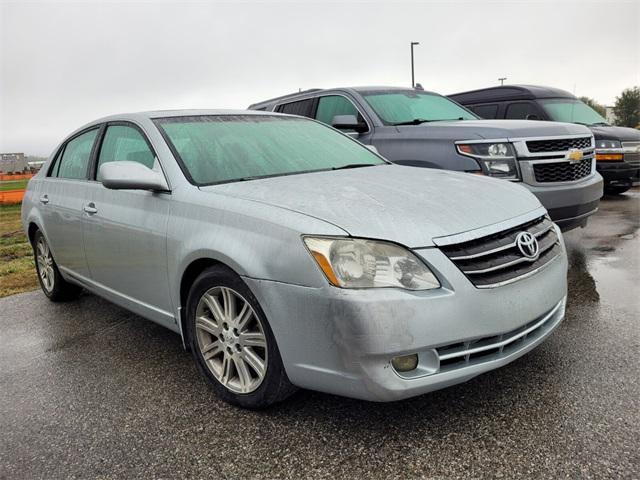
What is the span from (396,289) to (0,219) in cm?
1518

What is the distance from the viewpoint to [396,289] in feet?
7.57

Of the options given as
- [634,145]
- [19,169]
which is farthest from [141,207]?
[19,169]

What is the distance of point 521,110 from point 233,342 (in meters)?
8.06

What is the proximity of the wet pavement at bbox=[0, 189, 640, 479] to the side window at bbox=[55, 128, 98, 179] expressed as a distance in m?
1.48

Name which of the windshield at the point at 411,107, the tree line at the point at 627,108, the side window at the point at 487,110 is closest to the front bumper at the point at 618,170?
the side window at the point at 487,110

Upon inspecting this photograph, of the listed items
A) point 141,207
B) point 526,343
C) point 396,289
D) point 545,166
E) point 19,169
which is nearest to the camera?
point 396,289

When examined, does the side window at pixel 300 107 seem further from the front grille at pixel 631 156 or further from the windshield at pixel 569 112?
the front grille at pixel 631 156

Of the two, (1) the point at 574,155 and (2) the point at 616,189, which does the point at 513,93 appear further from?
(1) the point at 574,155

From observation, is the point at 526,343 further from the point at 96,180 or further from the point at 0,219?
the point at 0,219

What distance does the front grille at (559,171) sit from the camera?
5.10m

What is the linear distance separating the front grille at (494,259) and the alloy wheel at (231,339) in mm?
989

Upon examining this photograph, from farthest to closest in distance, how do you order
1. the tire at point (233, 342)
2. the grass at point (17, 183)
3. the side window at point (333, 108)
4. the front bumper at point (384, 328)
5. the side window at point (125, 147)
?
1. the side window at point (333, 108)
2. the grass at point (17, 183)
3. the side window at point (125, 147)
4. the tire at point (233, 342)
5. the front bumper at point (384, 328)

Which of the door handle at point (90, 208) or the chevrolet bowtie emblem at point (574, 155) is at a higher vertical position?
the chevrolet bowtie emblem at point (574, 155)

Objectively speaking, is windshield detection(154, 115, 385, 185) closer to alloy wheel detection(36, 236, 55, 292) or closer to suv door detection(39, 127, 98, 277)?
suv door detection(39, 127, 98, 277)
